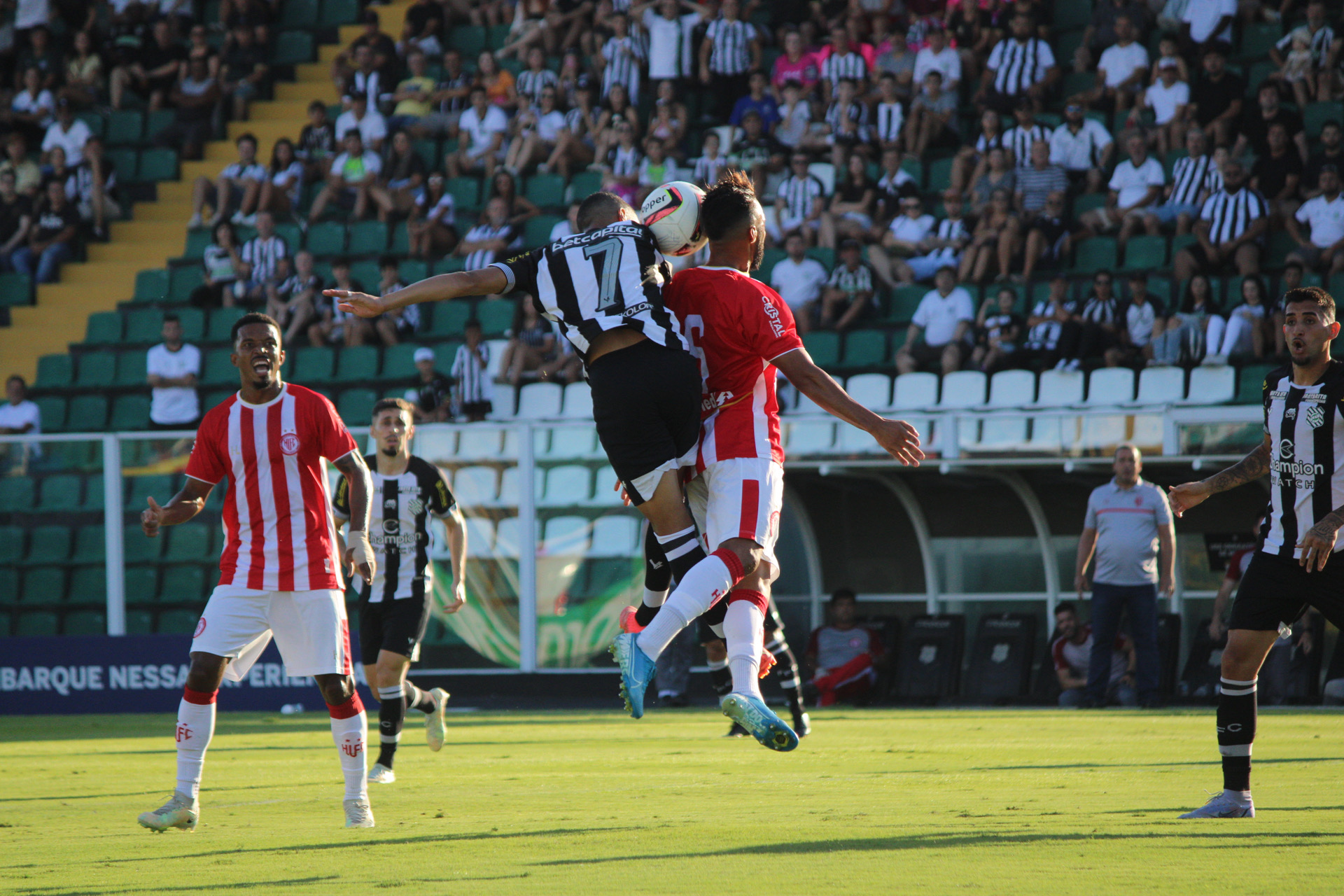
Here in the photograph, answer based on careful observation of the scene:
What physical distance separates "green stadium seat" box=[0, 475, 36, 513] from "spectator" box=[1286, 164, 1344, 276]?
40.7 feet

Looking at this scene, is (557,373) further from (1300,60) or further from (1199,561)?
(1300,60)

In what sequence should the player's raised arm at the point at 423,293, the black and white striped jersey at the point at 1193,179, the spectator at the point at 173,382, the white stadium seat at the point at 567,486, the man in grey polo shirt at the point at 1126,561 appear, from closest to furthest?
the player's raised arm at the point at 423,293 → the man in grey polo shirt at the point at 1126,561 → the white stadium seat at the point at 567,486 → the black and white striped jersey at the point at 1193,179 → the spectator at the point at 173,382

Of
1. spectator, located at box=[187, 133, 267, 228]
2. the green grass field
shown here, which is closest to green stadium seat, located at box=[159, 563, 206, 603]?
the green grass field

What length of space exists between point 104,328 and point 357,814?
15.5m

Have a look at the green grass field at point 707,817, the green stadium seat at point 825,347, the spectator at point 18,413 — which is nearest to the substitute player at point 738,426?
the green grass field at point 707,817

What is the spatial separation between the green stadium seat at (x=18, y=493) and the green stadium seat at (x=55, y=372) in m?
4.02

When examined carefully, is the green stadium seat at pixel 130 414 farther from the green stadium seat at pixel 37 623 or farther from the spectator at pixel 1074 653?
the spectator at pixel 1074 653

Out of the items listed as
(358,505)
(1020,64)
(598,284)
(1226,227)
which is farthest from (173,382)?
(598,284)

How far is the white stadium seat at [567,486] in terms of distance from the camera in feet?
51.5

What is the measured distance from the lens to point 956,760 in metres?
9.23

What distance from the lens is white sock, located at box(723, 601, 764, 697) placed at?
6.10m

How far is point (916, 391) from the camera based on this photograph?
15820 mm

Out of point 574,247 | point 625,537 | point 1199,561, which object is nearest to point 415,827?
point 574,247

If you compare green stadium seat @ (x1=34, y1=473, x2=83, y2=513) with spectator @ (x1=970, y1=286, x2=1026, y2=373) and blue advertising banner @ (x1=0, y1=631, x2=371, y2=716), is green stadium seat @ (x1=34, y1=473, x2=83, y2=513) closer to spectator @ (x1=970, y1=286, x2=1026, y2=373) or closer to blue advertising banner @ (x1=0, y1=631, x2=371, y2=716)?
blue advertising banner @ (x1=0, y1=631, x2=371, y2=716)
